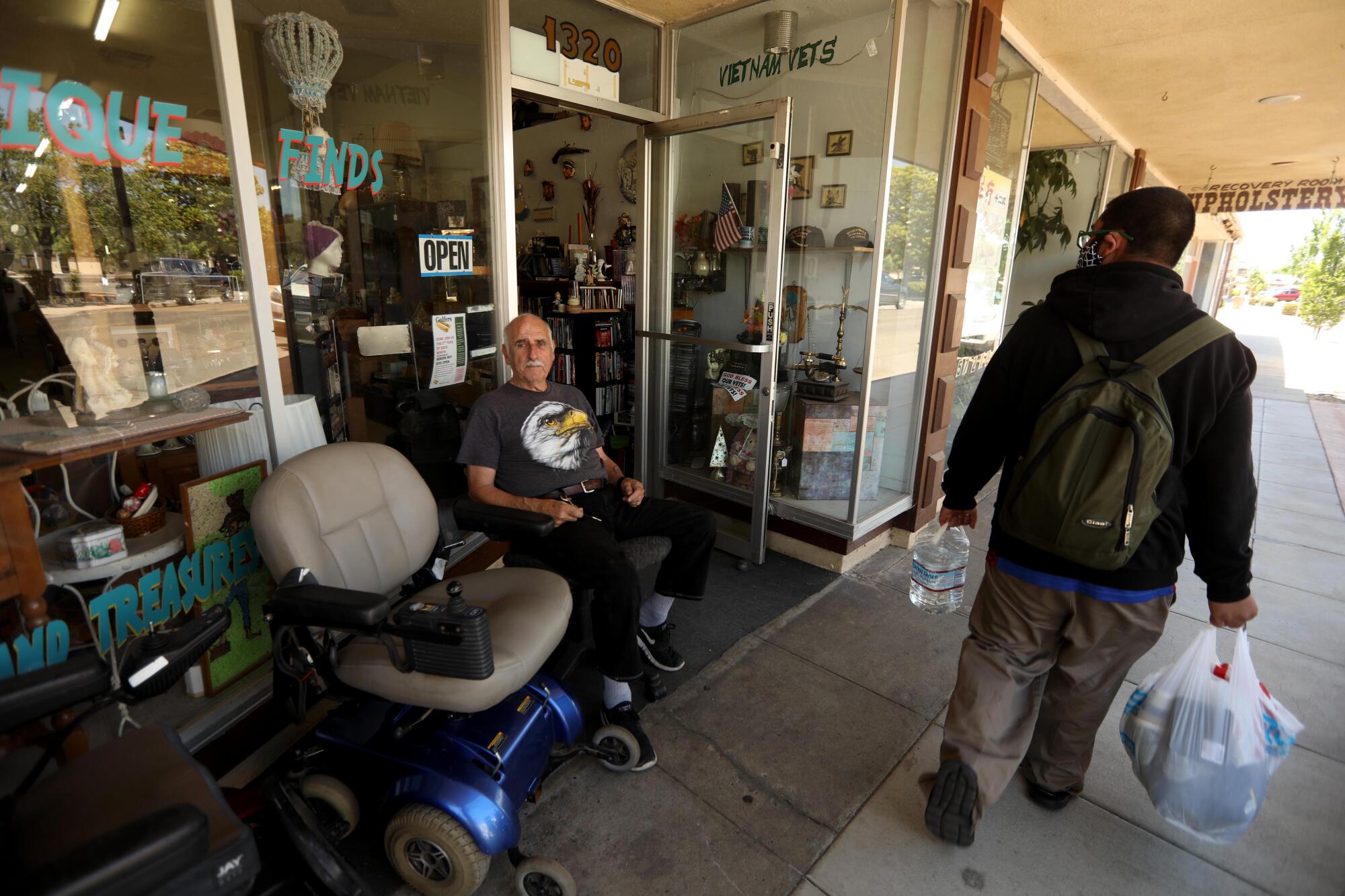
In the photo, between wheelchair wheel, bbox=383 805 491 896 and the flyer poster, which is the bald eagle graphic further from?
wheelchair wheel, bbox=383 805 491 896

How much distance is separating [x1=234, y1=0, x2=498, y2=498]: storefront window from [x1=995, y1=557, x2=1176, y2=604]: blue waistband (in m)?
2.09

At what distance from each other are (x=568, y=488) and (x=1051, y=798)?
5.49 feet

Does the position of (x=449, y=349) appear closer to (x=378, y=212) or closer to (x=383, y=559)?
(x=378, y=212)

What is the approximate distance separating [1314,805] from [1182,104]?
15.9 ft

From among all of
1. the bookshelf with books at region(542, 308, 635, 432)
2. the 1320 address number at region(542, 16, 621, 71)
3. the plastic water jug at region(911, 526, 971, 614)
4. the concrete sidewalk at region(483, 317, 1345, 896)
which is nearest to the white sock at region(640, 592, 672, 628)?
the concrete sidewalk at region(483, 317, 1345, 896)

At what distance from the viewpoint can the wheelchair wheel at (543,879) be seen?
1433mm

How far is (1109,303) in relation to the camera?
1.42 metres

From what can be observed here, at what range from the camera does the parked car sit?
1756 millimetres

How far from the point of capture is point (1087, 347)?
4.77 ft

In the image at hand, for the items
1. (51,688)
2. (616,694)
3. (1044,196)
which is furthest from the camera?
(1044,196)

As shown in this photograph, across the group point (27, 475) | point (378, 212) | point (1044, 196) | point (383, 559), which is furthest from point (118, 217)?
point (1044, 196)

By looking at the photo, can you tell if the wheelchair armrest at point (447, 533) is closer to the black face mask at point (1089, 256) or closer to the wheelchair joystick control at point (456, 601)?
the wheelchair joystick control at point (456, 601)

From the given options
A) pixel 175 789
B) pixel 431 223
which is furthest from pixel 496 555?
pixel 175 789

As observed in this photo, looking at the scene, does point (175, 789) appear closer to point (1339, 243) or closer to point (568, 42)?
point (568, 42)
